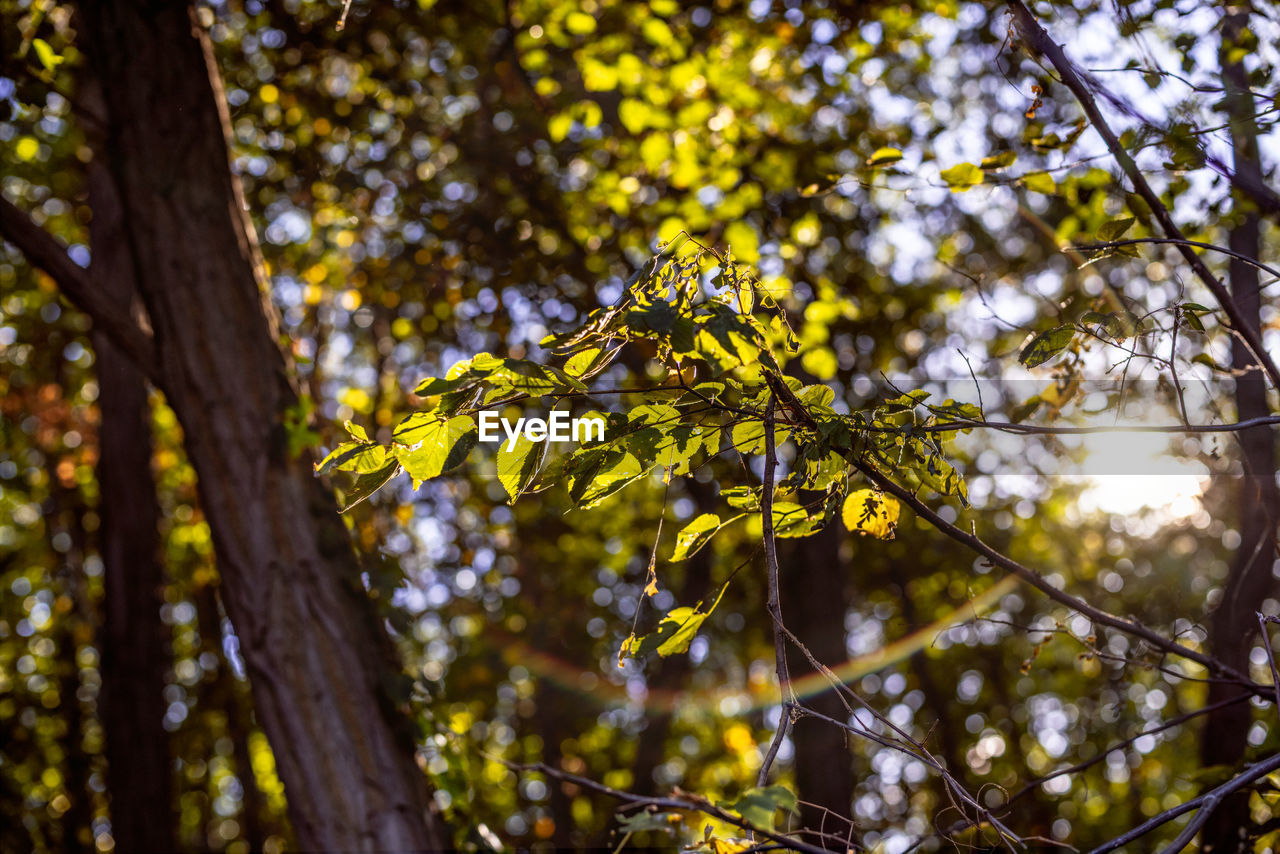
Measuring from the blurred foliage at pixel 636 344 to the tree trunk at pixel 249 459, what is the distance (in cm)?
17

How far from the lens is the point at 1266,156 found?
9.08 feet

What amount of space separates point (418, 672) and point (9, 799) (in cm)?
576

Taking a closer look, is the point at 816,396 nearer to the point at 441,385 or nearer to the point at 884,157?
the point at 441,385

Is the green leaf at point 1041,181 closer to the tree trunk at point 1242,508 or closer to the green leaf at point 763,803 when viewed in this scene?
the tree trunk at point 1242,508

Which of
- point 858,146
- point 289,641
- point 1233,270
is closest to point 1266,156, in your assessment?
point 1233,270

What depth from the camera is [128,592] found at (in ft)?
16.7

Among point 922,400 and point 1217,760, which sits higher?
point 922,400

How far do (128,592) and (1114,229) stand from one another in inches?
220

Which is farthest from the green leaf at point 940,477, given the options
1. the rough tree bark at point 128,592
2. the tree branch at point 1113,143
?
the rough tree bark at point 128,592

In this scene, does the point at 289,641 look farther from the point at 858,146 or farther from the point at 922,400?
the point at 858,146

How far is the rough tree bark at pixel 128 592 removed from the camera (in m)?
4.80

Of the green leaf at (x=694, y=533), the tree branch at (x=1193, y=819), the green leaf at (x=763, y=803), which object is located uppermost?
the green leaf at (x=694, y=533)

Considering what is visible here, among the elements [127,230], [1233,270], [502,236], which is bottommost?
[1233,270]

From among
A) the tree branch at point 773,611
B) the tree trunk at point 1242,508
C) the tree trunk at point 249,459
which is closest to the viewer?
the tree branch at point 773,611
